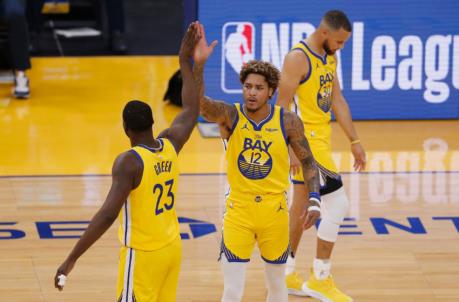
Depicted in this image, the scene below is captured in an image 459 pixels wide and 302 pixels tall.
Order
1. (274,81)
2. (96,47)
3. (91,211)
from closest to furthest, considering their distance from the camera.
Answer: (274,81)
(91,211)
(96,47)

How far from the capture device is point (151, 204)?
5051mm

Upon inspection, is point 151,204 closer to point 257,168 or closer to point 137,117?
point 137,117

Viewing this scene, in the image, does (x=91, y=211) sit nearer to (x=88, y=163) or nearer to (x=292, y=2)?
(x=88, y=163)

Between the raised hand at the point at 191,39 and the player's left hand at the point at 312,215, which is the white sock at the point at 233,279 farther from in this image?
the raised hand at the point at 191,39

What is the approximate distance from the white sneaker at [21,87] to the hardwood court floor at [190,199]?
103mm

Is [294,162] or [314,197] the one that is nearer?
[314,197]

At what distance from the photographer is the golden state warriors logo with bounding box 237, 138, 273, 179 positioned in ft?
19.2

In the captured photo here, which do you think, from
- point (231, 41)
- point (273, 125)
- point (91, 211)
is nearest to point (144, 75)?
point (231, 41)

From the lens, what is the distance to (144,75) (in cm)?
1291

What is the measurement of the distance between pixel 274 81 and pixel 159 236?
1251mm

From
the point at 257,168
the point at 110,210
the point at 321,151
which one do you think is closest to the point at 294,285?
the point at 321,151

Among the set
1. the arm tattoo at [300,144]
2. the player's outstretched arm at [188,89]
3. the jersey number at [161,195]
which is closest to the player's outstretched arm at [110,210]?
the jersey number at [161,195]

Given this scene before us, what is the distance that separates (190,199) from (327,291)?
2.25m

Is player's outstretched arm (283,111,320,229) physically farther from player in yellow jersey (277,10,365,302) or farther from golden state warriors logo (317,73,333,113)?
golden state warriors logo (317,73,333,113)
